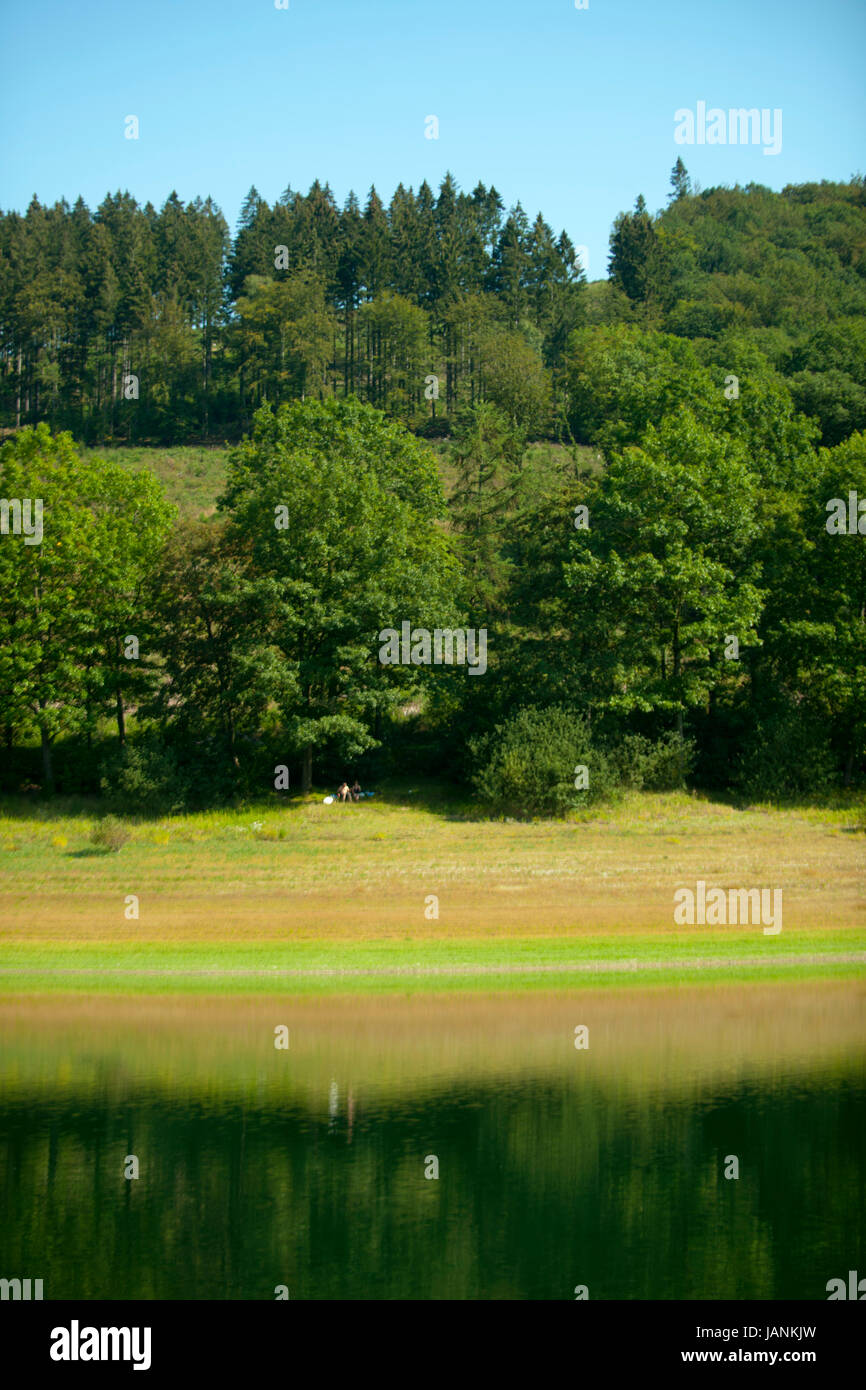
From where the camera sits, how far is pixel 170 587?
1857 inches

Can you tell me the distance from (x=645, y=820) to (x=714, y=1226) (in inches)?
1016

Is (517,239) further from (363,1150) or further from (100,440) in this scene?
(363,1150)

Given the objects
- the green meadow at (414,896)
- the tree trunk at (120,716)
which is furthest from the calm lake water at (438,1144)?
the tree trunk at (120,716)

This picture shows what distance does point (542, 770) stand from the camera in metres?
42.1

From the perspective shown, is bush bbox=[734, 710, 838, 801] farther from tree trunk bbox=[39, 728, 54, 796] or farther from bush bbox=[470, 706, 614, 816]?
tree trunk bbox=[39, 728, 54, 796]

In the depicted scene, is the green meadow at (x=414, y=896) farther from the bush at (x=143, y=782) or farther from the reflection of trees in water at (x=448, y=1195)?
the reflection of trees in water at (x=448, y=1195)

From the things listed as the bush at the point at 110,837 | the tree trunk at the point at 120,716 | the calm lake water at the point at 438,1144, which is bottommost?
the calm lake water at the point at 438,1144

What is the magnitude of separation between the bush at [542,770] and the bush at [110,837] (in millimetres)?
12564

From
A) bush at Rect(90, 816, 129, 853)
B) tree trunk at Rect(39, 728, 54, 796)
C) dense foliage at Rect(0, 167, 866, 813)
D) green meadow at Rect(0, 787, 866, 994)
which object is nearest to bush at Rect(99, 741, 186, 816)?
dense foliage at Rect(0, 167, 866, 813)

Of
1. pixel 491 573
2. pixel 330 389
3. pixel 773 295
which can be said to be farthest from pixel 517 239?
pixel 491 573

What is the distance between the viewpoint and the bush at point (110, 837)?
37.6 metres

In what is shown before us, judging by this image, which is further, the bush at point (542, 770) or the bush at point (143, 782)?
the bush at point (143, 782)

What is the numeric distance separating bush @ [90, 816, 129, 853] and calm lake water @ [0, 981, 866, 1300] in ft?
35.4

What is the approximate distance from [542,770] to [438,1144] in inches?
958
